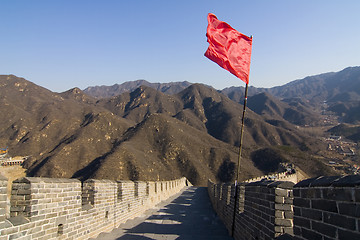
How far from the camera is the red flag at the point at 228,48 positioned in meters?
7.70

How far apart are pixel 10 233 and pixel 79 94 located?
18615 centimetres

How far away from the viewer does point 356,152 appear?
10256 cm

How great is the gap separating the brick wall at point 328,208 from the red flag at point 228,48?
4.88 m

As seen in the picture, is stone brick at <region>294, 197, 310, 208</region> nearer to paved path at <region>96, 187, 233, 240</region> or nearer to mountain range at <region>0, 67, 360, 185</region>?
paved path at <region>96, 187, 233, 240</region>

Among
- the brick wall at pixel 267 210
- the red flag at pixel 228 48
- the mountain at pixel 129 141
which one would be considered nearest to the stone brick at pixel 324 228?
the brick wall at pixel 267 210

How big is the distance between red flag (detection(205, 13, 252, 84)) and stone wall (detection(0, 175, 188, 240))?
4.35 meters

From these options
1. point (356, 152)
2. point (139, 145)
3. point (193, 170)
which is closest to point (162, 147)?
point (139, 145)

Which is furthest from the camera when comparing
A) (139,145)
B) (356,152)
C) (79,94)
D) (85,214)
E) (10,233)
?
(79,94)

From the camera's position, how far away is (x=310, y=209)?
9.88ft

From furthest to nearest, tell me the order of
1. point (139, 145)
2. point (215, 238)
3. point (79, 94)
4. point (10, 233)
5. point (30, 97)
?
point (79, 94)
point (30, 97)
point (139, 145)
point (215, 238)
point (10, 233)

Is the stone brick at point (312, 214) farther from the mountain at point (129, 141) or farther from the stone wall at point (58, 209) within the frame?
the mountain at point (129, 141)

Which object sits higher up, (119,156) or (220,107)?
(220,107)

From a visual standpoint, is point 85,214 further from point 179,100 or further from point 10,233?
point 179,100

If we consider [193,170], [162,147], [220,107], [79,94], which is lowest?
[193,170]
